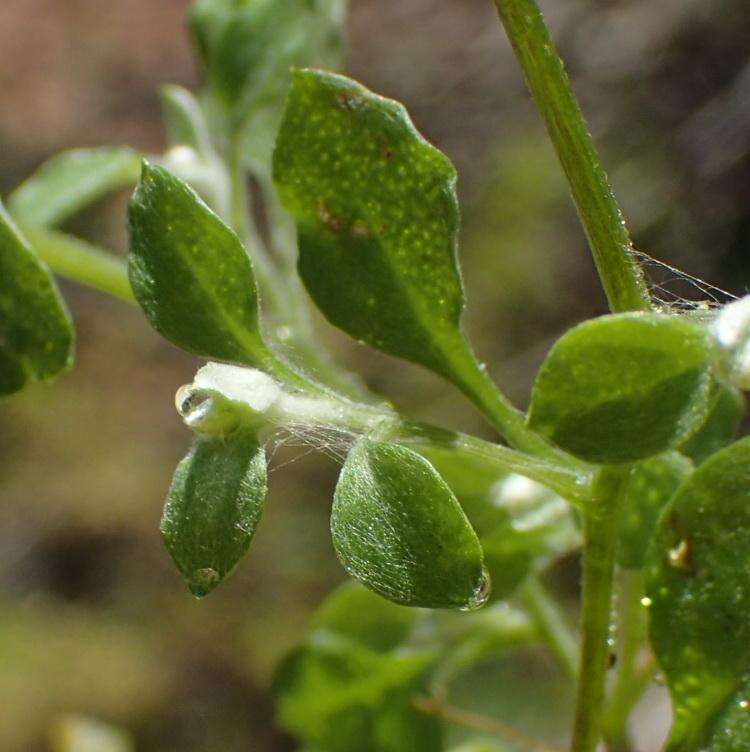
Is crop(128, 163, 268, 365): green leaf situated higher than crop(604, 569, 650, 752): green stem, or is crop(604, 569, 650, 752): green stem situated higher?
crop(128, 163, 268, 365): green leaf

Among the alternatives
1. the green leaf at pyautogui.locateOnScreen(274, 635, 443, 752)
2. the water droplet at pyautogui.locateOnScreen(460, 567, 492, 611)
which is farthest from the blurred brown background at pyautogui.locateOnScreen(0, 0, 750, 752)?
the water droplet at pyautogui.locateOnScreen(460, 567, 492, 611)

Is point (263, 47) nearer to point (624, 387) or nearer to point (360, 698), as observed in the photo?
point (360, 698)

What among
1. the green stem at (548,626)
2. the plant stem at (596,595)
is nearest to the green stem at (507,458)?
the plant stem at (596,595)

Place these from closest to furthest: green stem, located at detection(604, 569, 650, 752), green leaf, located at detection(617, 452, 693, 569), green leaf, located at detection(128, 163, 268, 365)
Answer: green leaf, located at detection(128, 163, 268, 365)
green leaf, located at detection(617, 452, 693, 569)
green stem, located at detection(604, 569, 650, 752)

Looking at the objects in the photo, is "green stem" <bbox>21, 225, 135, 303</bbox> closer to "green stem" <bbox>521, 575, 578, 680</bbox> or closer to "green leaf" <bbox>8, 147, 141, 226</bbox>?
"green leaf" <bbox>8, 147, 141, 226</bbox>

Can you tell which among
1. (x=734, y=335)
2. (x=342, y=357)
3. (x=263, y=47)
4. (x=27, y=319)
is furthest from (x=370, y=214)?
(x=342, y=357)

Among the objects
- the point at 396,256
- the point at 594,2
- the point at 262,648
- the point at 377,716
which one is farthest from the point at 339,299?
the point at 594,2
